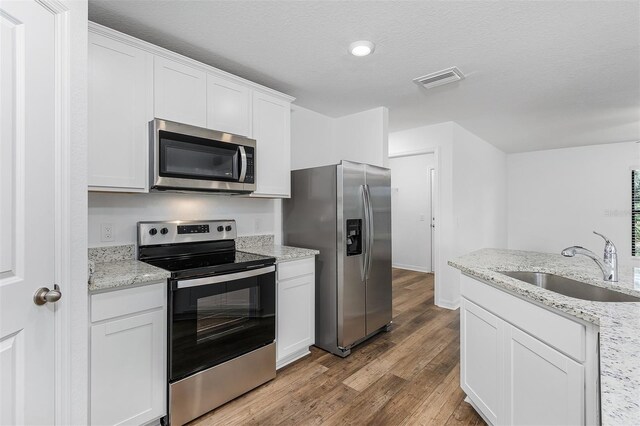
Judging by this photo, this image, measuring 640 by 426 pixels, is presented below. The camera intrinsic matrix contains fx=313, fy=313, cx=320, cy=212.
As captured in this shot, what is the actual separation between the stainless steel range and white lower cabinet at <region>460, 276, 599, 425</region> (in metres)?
1.35

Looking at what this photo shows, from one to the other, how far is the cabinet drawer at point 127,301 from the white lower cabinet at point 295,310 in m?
0.90

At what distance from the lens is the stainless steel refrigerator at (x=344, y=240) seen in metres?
2.74

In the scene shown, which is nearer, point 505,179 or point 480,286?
point 480,286

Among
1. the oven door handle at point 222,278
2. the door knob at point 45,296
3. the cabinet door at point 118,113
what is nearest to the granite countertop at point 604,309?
the oven door handle at point 222,278

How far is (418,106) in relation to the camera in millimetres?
3504

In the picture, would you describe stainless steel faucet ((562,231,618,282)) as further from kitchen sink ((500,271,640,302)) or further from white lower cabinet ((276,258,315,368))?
white lower cabinet ((276,258,315,368))

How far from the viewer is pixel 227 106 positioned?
2434mm

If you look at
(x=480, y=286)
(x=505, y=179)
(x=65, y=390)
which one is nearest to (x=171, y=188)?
(x=65, y=390)

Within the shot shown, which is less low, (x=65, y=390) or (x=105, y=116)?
(x=105, y=116)

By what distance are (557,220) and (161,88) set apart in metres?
7.37

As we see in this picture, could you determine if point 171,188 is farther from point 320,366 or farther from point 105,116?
point 320,366

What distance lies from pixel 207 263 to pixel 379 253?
1.71 metres

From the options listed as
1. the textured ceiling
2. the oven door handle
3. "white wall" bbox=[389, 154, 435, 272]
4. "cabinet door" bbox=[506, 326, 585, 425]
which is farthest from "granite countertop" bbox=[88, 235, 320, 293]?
"white wall" bbox=[389, 154, 435, 272]

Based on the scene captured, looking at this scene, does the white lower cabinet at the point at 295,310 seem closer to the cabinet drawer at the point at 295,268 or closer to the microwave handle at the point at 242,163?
the cabinet drawer at the point at 295,268
